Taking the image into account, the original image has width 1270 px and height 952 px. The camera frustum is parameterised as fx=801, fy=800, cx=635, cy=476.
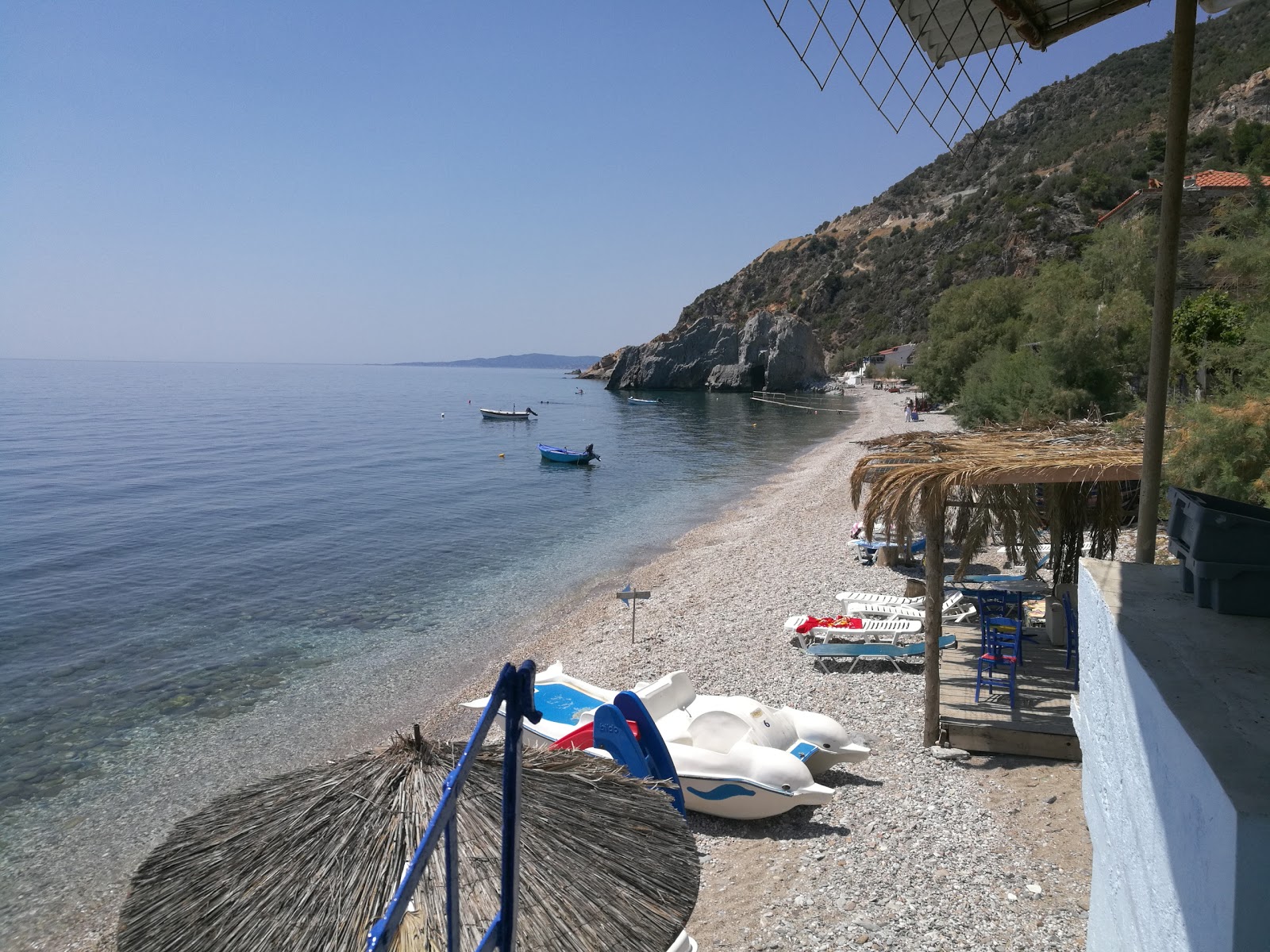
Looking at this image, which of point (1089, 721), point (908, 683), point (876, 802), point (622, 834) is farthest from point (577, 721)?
point (1089, 721)

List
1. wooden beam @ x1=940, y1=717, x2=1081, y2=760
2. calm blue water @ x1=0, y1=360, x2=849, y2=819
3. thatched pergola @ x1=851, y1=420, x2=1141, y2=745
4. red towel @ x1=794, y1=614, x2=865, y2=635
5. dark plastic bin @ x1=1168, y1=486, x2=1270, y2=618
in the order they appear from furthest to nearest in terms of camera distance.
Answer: calm blue water @ x1=0, y1=360, x2=849, y2=819 < red towel @ x1=794, y1=614, x2=865, y2=635 < wooden beam @ x1=940, y1=717, x2=1081, y2=760 < thatched pergola @ x1=851, y1=420, x2=1141, y2=745 < dark plastic bin @ x1=1168, y1=486, x2=1270, y2=618

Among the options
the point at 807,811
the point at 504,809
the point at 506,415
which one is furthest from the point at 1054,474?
the point at 506,415

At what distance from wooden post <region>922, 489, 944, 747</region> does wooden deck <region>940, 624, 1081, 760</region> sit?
169 mm

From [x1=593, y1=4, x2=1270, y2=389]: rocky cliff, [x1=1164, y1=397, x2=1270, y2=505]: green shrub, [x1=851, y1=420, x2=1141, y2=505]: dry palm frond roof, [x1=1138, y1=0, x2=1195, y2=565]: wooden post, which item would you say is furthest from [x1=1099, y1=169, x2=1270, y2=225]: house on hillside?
[x1=1138, y1=0, x2=1195, y2=565]: wooden post

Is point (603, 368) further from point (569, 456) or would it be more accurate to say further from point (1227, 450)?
point (1227, 450)

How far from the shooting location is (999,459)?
8.27 m

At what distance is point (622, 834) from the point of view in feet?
14.2

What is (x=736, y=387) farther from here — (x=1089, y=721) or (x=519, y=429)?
(x=1089, y=721)

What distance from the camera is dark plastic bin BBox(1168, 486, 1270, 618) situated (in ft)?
9.18

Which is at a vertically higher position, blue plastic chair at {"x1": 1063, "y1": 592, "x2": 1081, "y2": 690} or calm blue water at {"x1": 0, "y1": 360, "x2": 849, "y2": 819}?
blue plastic chair at {"x1": 1063, "y1": 592, "x2": 1081, "y2": 690}

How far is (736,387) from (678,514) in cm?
7898

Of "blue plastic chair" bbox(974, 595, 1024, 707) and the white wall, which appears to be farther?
"blue plastic chair" bbox(974, 595, 1024, 707)

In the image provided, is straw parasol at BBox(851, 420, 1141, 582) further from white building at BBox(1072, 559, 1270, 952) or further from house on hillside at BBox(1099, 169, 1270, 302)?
house on hillside at BBox(1099, 169, 1270, 302)

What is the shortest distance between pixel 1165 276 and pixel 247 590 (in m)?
20.7
